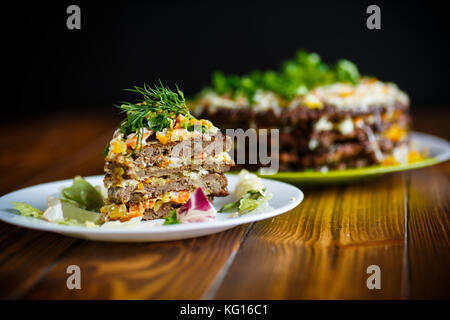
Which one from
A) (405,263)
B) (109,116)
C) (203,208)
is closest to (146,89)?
(203,208)

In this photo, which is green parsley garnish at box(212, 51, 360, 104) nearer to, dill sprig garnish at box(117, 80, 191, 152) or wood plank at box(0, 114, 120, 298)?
wood plank at box(0, 114, 120, 298)

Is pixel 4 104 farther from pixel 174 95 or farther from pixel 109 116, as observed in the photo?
pixel 174 95

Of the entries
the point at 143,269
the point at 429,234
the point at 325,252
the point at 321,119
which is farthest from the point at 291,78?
the point at 143,269

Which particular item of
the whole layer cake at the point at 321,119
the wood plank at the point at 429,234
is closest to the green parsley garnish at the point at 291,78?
the whole layer cake at the point at 321,119

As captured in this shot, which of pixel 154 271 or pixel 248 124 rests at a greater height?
pixel 248 124

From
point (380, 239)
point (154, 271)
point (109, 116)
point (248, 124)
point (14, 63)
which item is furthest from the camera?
point (14, 63)

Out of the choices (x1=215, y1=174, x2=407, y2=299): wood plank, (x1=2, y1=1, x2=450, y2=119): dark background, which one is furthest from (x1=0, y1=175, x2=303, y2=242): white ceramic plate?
(x1=2, y1=1, x2=450, y2=119): dark background
